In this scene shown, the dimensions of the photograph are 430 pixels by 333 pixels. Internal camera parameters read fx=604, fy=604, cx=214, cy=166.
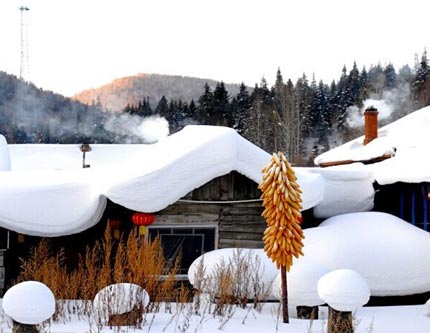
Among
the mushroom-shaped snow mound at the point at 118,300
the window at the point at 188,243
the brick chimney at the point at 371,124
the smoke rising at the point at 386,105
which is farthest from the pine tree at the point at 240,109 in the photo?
the mushroom-shaped snow mound at the point at 118,300

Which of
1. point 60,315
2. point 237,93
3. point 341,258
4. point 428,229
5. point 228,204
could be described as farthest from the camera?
point 237,93

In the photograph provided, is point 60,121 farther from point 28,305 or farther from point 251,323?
point 28,305

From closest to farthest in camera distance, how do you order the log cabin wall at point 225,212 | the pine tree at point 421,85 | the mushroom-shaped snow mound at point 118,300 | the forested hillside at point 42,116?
the mushroom-shaped snow mound at point 118,300 < the log cabin wall at point 225,212 < the pine tree at point 421,85 < the forested hillside at point 42,116

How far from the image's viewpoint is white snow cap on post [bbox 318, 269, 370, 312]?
263 inches

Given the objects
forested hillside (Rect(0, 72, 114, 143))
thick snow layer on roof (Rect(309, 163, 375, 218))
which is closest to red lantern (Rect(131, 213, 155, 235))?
thick snow layer on roof (Rect(309, 163, 375, 218))

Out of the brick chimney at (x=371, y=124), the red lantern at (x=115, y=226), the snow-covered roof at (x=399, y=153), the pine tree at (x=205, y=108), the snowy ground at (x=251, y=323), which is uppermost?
the pine tree at (x=205, y=108)

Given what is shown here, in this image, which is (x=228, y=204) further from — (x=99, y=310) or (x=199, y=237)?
(x=99, y=310)

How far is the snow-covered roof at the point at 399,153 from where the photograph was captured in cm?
1100

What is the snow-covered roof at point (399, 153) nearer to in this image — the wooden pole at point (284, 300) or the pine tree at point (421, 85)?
the wooden pole at point (284, 300)

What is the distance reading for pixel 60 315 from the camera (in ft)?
24.7

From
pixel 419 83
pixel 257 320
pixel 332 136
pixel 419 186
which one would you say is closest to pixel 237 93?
pixel 332 136

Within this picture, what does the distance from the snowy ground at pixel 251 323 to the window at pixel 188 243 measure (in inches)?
81.0

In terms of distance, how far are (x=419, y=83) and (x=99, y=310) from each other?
5165cm

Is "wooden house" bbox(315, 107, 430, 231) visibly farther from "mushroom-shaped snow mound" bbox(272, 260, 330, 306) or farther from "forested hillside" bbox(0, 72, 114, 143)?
"forested hillside" bbox(0, 72, 114, 143)
